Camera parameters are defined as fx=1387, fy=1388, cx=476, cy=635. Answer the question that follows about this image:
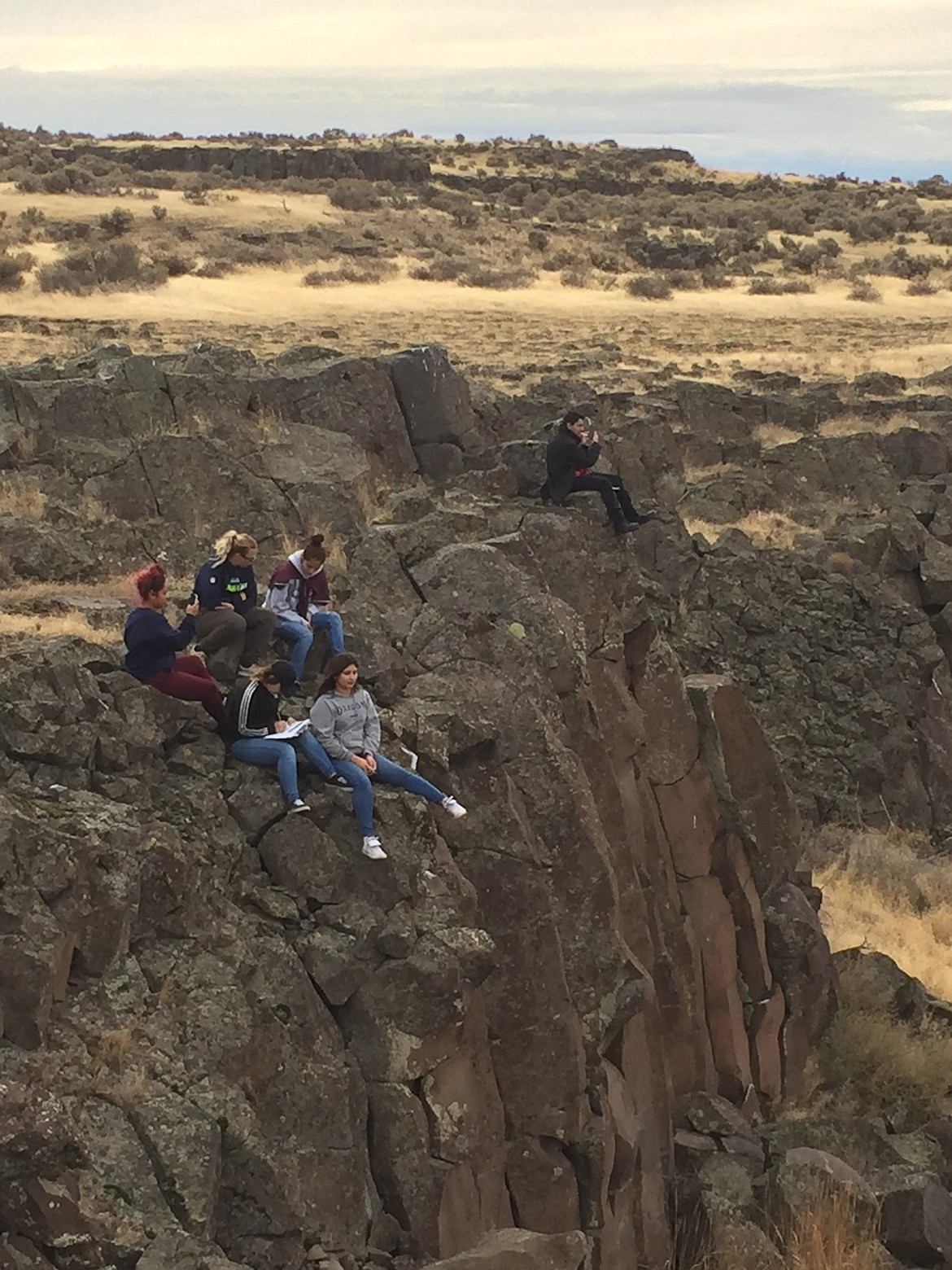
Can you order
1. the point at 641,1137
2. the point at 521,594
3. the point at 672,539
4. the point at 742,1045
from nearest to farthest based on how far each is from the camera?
the point at 641,1137 → the point at 521,594 → the point at 742,1045 → the point at 672,539

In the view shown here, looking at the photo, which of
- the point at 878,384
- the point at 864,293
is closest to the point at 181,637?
the point at 878,384

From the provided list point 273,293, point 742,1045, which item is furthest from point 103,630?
point 273,293

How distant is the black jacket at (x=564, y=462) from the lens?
17078 mm

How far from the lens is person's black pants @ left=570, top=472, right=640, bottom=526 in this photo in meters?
17.0

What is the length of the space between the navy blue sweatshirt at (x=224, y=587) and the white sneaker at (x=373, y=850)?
3.18 m

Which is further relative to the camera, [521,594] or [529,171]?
[529,171]

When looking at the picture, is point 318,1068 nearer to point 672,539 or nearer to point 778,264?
point 672,539

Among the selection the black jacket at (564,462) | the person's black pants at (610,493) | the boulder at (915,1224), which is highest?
the black jacket at (564,462)

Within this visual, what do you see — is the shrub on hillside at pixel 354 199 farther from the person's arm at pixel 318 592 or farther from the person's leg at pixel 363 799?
the person's leg at pixel 363 799

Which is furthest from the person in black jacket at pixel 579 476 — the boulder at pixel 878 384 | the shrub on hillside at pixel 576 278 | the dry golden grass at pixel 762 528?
the shrub on hillside at pixel 576 278

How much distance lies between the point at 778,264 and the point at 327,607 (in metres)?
60.2

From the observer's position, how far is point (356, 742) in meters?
11.0

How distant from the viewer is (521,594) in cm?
1395

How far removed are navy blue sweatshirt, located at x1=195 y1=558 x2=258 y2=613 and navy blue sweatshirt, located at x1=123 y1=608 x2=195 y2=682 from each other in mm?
1560
